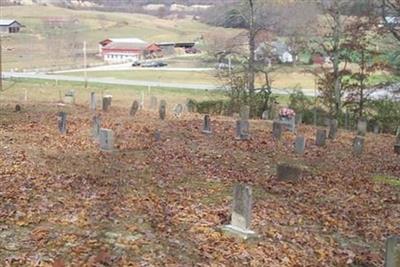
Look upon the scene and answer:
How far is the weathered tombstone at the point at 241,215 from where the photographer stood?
938 centimetres

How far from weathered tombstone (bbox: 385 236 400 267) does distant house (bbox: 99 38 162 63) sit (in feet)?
286

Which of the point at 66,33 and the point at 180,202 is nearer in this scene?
the point at 180,202

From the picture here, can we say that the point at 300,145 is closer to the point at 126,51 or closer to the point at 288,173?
the point at 288,173

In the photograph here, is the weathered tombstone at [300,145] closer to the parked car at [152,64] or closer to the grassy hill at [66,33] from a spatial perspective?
the grassy hill at [66,33]

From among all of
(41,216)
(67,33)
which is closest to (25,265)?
(41,216)

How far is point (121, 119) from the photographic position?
24.4 m

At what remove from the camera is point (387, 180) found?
14.6m

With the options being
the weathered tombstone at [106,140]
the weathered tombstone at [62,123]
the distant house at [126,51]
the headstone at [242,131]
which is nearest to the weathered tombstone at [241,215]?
the weathered tombstone at [106,140]

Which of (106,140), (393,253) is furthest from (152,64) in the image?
(393,253)

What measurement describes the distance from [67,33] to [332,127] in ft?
287

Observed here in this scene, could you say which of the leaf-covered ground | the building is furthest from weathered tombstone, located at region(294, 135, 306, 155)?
the building

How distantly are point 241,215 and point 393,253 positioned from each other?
2568 mm

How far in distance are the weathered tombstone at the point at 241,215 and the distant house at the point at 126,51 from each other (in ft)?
279

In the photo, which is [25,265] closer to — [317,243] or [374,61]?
[317,243]
